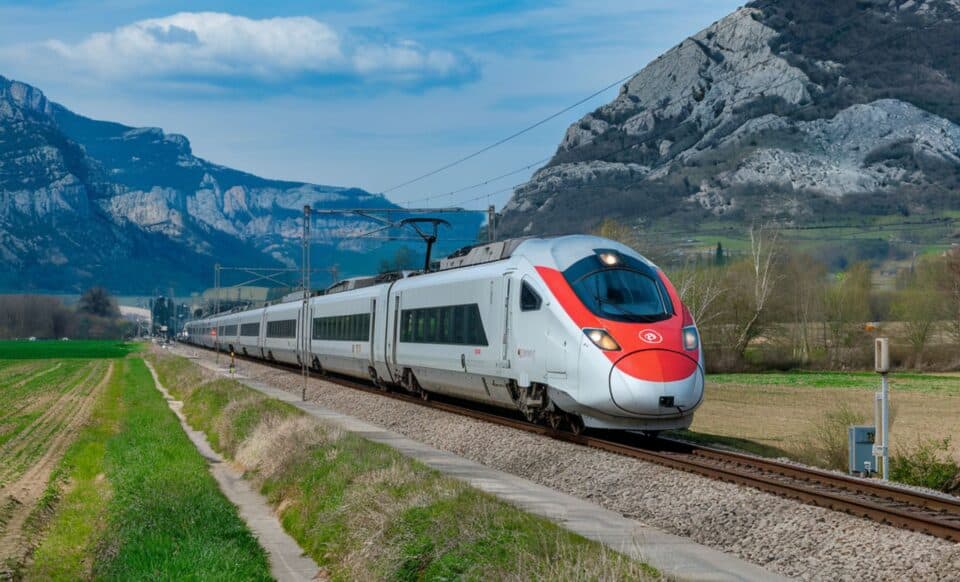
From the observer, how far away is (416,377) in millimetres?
31938

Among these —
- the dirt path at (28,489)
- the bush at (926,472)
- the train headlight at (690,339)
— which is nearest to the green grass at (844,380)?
the dirt path at (28,489)

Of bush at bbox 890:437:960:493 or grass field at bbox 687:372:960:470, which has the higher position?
bush at bbox 890:437:960:493

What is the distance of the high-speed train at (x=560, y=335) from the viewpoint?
18.8 meters

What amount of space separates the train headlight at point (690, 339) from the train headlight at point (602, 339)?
1.31m

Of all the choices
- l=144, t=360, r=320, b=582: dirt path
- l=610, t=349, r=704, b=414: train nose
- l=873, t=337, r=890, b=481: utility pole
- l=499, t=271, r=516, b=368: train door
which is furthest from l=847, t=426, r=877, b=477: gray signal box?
l=144, t=360, r=320, b=582: dirt path

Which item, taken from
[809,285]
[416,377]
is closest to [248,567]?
[416,377]

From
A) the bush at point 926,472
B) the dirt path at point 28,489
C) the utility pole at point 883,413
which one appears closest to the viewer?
the dirt path at point 28,489

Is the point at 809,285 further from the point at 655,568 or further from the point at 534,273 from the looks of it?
the point at 655,568

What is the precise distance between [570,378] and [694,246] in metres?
162

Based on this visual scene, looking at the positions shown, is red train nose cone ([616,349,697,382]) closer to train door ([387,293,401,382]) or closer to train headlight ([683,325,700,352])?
train headlight ([683,325,700,352])

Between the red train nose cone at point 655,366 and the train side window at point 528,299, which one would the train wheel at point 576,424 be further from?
the red train nose cone at point 655,366

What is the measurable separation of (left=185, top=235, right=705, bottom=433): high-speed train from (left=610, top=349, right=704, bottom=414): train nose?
2 centimetres

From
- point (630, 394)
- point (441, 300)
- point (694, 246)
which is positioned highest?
point (694, 246)

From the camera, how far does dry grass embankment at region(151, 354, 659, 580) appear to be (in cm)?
1023
